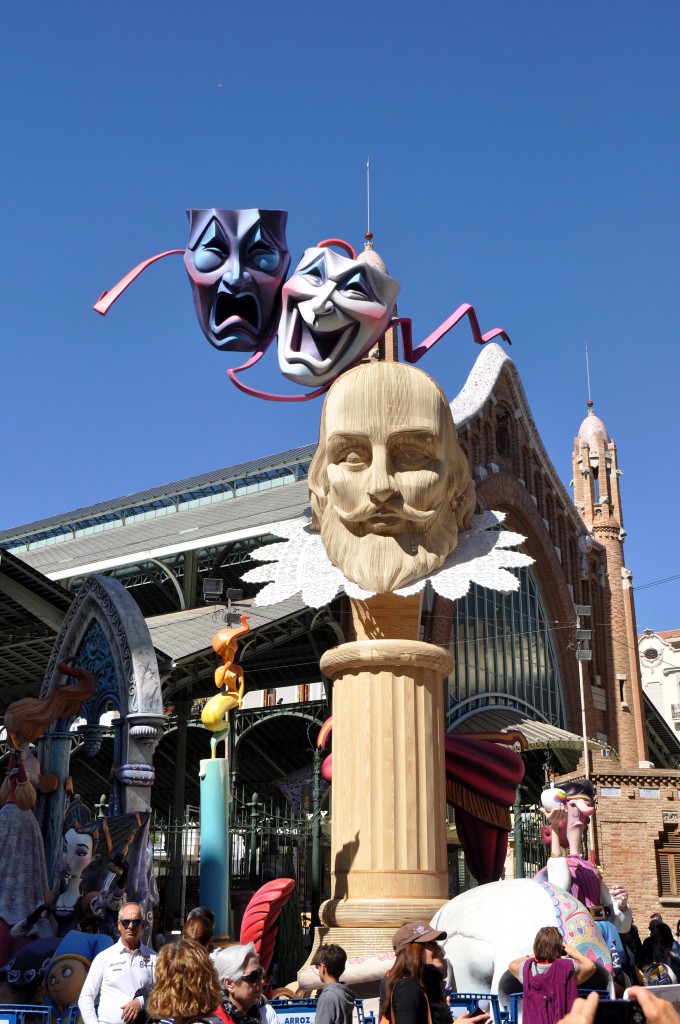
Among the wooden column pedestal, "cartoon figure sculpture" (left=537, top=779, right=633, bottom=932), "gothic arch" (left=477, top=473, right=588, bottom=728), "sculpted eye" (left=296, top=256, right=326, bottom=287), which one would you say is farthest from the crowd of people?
"gothic arch" (left=477, top=473, right=588, bottom=728)

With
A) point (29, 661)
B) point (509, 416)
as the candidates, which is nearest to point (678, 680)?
point (509, 416)

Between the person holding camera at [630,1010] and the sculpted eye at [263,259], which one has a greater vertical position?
the sculpted eye at [263,259]

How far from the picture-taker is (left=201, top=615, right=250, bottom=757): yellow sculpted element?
426 inches

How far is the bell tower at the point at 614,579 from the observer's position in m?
32.3

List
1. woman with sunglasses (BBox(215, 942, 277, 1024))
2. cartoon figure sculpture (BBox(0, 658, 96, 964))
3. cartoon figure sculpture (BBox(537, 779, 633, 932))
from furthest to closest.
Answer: cartoon figure sculpture (BBox(0, 658, 96, 964)) < cartoon figure sculpture (BBox(537, 779, 633, 932)) < woman with sunglasses (BBox(215, 942, 277, 1024))

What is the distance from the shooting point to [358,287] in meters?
12.1

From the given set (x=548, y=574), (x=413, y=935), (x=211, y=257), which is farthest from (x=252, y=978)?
(x=548, y=574)

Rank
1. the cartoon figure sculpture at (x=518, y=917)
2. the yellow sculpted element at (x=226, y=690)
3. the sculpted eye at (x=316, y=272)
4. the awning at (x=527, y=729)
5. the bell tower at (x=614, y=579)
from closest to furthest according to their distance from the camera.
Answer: the cartoon figure sculpture at (x=518, y=917), the yellow sculpted element at (x=226, y=690), the sculpted eye at (x=316, y=272), the awning at (x=527, y=729), the bell tower at (x=614, y=579)

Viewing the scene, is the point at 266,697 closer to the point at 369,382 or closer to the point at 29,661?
the point at 29,661

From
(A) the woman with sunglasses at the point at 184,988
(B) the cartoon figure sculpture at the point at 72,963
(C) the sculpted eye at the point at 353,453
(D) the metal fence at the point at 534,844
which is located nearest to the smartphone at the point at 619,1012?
(A) the woman with sunglasses at the point at 184,988

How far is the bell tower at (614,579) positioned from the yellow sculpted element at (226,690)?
21392 mm

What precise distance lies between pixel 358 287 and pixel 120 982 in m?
8.01

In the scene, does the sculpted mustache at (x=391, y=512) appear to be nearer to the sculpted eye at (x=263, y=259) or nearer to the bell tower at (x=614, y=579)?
the sculpted eye at (x=263, y=259)

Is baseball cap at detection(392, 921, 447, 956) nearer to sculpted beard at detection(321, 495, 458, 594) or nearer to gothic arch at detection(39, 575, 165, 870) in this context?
sculpted beard at detection(321, 495, 458, 594)
